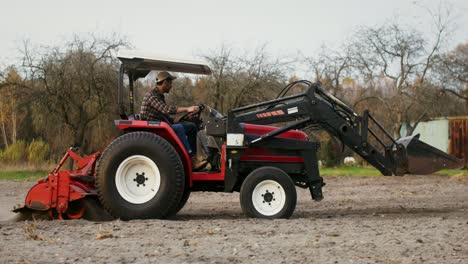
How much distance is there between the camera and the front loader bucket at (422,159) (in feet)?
29.9

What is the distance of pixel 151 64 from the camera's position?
29.4 feet

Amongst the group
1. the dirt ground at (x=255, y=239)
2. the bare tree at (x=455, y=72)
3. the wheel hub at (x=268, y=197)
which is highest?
the bare tree at (x=455, y=72)

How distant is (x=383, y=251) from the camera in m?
5.76

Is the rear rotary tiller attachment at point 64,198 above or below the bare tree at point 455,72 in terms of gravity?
below

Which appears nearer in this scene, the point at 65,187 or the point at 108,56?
the point at 65,187

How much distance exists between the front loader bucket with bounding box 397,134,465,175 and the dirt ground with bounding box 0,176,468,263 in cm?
65

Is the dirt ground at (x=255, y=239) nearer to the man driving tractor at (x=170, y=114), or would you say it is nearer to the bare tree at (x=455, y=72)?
the man driving tractor at (x=170, y=114)

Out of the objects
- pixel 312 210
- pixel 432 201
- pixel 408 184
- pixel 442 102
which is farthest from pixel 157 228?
pixel 442 102

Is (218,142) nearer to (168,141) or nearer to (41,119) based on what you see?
(168,141)

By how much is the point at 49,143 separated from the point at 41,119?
149 centimetres

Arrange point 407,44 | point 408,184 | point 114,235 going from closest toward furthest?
1. point 114,235
2. point 408,184
3. point 407,44

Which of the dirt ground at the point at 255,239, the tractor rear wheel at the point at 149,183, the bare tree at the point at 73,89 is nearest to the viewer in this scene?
the dirt ground at the point at 255,239

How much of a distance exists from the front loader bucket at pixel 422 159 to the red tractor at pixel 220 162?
0.01m

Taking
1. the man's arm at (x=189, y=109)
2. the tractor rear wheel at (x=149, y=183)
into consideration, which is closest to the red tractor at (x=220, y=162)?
the tractor rear wheel at (x=149, y=183)
